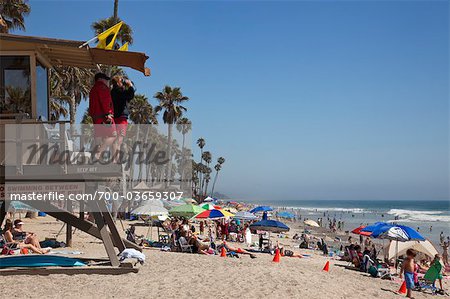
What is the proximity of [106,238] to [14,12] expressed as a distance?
65.5ft

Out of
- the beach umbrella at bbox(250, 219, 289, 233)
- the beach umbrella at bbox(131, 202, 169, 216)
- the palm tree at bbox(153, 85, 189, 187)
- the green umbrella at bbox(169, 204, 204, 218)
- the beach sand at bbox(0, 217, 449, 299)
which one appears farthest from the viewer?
the palm tree at bbox(153, 85, 189, 187)

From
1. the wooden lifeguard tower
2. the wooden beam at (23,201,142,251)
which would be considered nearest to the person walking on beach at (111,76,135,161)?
the wooden lifeguard tower

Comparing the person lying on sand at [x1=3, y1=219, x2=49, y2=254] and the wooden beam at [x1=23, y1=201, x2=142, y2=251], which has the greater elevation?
the wooden beam at [x1=23, y1=201, x2=142, y2=251]

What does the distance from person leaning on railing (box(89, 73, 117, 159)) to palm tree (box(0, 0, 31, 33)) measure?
18.7 metres

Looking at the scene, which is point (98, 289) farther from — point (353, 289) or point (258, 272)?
point (353, 289)

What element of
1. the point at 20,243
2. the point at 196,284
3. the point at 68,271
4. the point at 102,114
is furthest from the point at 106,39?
the point at 20,243

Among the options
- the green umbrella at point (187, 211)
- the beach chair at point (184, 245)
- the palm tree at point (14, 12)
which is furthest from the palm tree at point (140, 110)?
the beach chair at point (184, 245)

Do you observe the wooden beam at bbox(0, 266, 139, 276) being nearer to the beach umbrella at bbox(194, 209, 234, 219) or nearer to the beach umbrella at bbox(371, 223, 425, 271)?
the beach umbrella at bbox(371, 223, 425, 271)

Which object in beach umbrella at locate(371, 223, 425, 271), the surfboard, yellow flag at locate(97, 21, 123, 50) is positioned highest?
yellow flag at locate(97, 21, 123, 50)

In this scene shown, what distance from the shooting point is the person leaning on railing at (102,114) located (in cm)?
918

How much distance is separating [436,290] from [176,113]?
41977mm

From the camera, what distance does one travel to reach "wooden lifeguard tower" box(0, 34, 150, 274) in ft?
29.6

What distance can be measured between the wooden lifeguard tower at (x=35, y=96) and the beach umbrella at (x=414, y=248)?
12.3 m

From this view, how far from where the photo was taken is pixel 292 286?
1010cm
